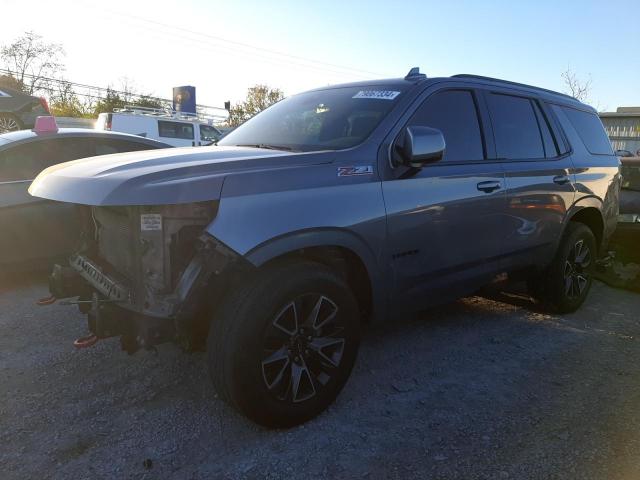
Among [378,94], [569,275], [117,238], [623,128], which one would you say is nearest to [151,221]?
[117,238]

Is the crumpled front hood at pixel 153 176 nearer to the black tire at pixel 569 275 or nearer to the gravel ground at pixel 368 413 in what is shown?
the gravel ground at pixel 368 413

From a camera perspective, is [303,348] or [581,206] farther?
[581,206]

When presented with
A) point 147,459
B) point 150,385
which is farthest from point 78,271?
point 147,459

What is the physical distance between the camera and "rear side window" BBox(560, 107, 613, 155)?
16.2 feet

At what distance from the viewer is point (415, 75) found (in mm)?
3676

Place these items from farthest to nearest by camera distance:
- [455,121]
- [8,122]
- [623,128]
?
[623,128] < [8,122] < [455,121]

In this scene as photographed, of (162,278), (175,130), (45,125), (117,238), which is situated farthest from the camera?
(175,130)

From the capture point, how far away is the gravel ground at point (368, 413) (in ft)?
8.16

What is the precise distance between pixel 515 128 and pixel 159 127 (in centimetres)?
1497

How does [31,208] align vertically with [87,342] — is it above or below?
above

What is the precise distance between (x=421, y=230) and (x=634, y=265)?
4.27 m

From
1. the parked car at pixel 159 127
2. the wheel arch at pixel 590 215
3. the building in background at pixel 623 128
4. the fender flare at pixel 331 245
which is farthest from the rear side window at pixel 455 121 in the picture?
the building in background at pixel 623 128

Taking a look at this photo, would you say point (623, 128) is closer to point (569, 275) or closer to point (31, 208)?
point (569, 275)

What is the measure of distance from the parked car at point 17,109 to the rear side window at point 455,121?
15.1 m
